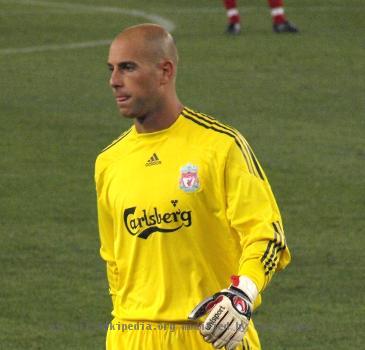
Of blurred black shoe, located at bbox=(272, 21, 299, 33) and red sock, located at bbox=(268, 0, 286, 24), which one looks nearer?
red sock, located at bbox=(268, 0, 286, 24)

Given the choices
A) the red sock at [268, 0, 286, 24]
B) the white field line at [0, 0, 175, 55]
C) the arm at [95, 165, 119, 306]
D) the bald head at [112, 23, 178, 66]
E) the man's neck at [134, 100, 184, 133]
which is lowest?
the white field line at [0, 0, 175, 55]

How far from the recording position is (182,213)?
6.93 m

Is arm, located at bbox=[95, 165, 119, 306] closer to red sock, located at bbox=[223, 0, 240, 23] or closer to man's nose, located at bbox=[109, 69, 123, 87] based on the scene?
man's nose, located at bbox=[109, 69, 123, 87]

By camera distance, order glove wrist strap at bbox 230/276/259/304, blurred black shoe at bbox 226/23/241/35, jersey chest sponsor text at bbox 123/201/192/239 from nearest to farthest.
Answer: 1. glove wrist strap at bbox 230/276/259/304
2. jersey chest sponsor text at bbox 123/201/192/239
3. blurred black shoe at bbox 226/23/241/35

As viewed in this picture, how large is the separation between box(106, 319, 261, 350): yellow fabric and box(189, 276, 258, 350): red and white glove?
1.95 ft

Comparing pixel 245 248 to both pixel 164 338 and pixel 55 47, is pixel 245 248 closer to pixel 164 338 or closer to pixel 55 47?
pixel 164 338

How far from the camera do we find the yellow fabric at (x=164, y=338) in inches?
277

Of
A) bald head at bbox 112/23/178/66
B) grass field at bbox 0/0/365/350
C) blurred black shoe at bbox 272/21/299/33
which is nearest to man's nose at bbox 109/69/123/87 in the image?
bald head at bbox 112/23/178/66

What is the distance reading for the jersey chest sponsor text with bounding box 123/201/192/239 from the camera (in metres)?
6.93

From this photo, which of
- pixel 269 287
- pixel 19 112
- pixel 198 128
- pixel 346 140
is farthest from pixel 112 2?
pixel 198 128

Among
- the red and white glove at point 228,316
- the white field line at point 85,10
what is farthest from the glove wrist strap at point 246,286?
the white field line at point 85,10

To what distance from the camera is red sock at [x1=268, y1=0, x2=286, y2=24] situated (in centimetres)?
2506

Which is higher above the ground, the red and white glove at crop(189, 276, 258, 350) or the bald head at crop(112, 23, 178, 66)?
the bald head at crop(112, 23, 178, 66)

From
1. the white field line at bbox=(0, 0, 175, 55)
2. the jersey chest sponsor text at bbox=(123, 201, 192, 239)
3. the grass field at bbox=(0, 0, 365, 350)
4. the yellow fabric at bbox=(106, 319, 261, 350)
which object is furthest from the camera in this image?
the white field line at bbox=(0, 0, 175, 55)
